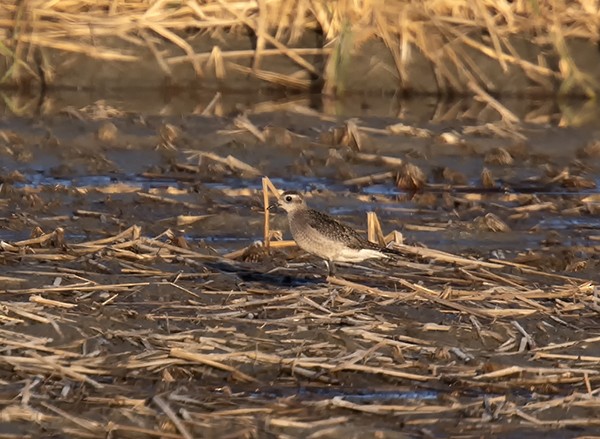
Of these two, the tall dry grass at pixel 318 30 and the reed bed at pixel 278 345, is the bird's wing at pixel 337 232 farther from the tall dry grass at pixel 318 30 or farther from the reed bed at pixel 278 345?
the tall dry grass at pixel 318 30

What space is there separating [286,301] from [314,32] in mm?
11820

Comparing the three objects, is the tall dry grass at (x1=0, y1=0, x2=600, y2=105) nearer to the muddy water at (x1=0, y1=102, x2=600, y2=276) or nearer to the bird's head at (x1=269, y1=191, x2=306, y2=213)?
the muddy water at (x1=0, y1=102, x2=600, y2=276)

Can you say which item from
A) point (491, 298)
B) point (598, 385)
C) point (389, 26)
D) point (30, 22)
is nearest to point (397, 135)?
point (389, 26)

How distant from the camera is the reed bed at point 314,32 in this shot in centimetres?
1867

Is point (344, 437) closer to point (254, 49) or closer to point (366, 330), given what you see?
point (366, 330)

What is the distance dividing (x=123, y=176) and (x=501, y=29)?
7.77 metres

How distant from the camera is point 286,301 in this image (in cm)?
791

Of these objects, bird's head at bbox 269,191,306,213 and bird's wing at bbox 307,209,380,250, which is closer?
bird's wing at bbox 307,209,380,250

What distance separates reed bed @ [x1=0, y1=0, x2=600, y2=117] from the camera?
1867 cm

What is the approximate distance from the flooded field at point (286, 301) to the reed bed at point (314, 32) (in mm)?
5035

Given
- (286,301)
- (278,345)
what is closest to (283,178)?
(286,301)

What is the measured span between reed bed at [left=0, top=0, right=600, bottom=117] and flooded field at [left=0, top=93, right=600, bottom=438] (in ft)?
16.5

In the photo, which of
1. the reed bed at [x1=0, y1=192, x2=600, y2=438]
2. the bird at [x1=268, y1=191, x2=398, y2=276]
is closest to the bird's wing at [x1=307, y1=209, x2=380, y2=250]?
the bird at [x1=268, y1=191, x2=398, y2=276]

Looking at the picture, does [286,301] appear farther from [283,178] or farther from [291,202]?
→ [283,178]
